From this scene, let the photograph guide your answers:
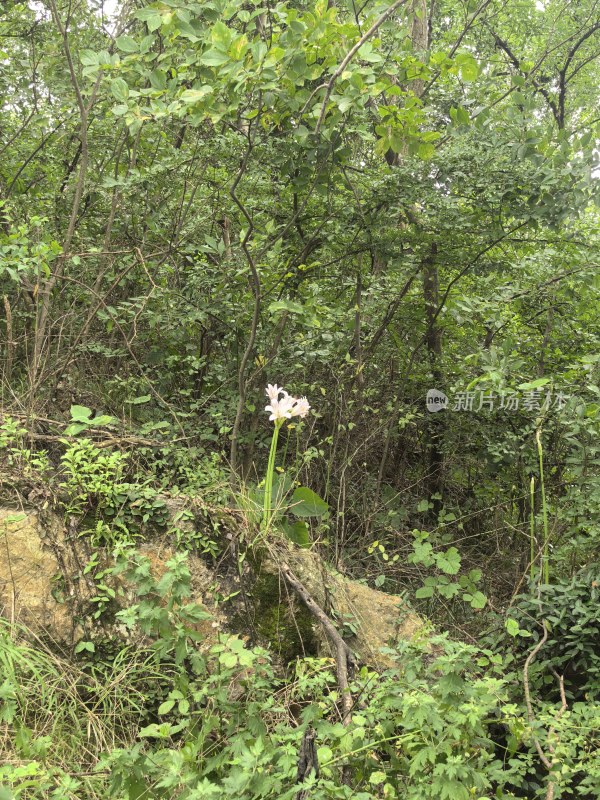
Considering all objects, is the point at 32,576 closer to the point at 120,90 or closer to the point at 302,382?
the point at 302,382

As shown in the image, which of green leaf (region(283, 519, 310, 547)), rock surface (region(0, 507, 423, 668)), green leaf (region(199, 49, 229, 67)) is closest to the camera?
green leaf (region(199, 49, 229, 67))

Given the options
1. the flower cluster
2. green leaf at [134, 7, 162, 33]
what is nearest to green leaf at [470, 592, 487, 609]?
the flower cluster

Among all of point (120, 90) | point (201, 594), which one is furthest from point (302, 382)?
point (120, 90)

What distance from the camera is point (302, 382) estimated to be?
4449mm

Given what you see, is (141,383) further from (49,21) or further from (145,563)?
(49,21)

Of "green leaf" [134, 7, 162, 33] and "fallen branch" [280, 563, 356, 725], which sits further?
"green leaf" [134, 7, 162, 33]

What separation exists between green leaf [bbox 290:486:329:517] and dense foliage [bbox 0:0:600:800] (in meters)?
0.02

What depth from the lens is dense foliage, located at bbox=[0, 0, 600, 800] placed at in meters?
2.49

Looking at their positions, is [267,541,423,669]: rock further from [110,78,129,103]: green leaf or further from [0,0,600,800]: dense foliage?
[110,78,129,103]: green leaf

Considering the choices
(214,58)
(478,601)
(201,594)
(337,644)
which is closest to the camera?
(214,58)

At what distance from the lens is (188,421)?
4.29m

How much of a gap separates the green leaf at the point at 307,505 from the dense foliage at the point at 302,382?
0.02 meters

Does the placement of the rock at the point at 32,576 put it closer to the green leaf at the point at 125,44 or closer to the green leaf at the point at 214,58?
the green leaf at the point at 214,58

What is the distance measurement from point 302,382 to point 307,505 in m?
1.00
